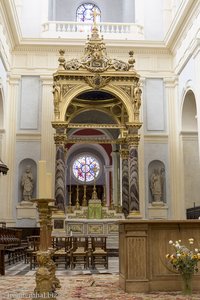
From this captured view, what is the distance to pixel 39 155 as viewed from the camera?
16953 mm

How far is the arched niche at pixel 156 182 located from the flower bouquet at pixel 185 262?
10.6m

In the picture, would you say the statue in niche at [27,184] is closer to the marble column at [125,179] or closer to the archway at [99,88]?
the archway at [99,88]

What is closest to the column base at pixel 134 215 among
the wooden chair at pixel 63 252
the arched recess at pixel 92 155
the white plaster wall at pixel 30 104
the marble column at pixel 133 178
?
the marble column at pixel 133 178

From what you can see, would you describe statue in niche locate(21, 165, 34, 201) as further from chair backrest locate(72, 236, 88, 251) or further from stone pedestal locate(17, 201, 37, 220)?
chair backrest locate(72, 236, 88, 251)

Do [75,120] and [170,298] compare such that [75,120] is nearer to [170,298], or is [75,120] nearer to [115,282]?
[115,282]

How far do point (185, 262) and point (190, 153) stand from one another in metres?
10.9

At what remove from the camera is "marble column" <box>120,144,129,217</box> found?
50.2 feet

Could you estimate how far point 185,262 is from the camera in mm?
5961

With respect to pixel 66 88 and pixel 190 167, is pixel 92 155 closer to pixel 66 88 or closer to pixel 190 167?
pixel 190 167

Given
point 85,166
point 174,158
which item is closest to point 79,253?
point 174,158

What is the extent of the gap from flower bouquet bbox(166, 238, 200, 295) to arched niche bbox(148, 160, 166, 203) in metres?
10.6

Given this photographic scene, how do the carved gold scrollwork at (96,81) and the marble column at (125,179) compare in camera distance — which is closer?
the carved gold scrollwork at (96,81)

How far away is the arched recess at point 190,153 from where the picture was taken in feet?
54.1

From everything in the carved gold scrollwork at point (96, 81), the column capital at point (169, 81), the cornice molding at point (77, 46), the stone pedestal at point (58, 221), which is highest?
the cornice molding at point (77, 46)
